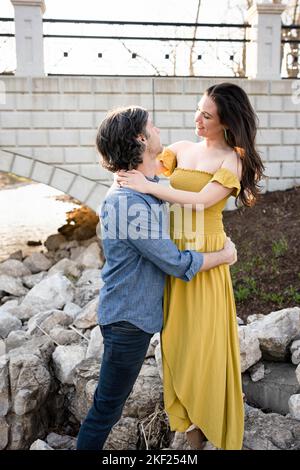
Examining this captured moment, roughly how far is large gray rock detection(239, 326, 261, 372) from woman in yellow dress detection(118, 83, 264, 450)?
79 centimetres

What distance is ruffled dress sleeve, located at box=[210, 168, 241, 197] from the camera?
2.09 meters

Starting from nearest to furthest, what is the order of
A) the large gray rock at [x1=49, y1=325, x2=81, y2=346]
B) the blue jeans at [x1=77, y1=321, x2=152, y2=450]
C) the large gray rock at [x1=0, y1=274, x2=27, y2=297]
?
1. the blue jeans at [x1=77, y1=321, x2=152, y2=450]
2. the large gray rock at [x1=49, y1=325, x2=81, y2=346]
3. the large gray rock at [x1=0, y1=274, x2=27, y2=297]

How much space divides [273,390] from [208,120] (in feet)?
5.98

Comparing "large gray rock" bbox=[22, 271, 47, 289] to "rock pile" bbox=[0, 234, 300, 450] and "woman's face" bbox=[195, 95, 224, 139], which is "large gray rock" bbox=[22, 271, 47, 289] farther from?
"woman's face" bbox=[195, 95, 224, 139]

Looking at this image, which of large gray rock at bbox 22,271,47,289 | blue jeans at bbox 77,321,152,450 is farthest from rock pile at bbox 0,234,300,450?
large gray rock at bbox 22,271,47,289

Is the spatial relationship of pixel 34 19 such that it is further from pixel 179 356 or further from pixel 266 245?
pixel 179 356

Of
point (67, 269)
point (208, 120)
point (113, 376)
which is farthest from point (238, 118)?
point (67, 269)

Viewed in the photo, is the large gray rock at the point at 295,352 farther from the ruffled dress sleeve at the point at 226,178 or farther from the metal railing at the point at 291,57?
the metal railing at the point at 291,57

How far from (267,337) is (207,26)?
6655 millimetres

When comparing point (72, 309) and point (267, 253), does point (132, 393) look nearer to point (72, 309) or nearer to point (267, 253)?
point (72, 309)

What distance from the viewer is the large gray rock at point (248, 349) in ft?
10.3

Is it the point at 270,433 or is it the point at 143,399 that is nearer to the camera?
the point at 270,433

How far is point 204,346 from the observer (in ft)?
7.31
